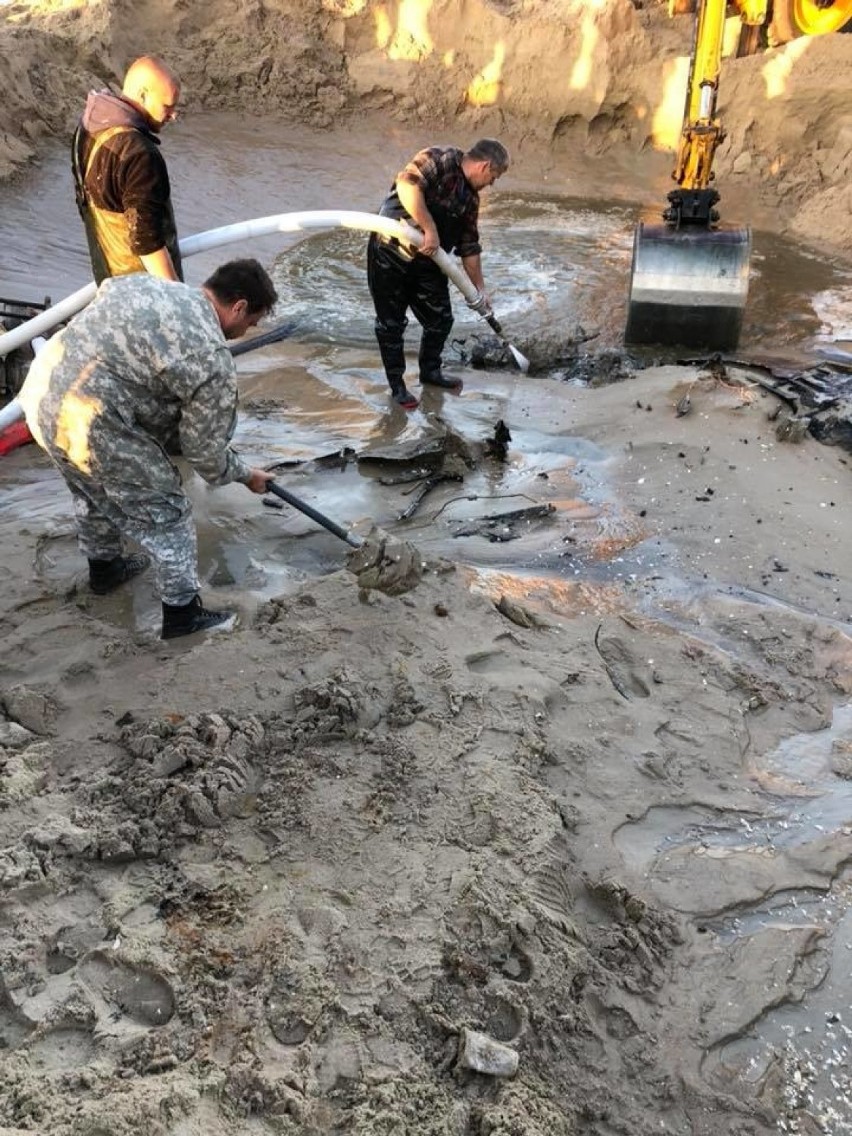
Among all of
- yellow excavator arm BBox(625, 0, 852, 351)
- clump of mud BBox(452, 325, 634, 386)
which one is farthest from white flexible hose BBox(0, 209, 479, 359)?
yellow excavator arm BBox(625, 0, 852, 351)

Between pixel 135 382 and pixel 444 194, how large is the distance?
2955 mm

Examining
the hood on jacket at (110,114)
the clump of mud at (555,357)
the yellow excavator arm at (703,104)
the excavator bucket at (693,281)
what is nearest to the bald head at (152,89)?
the hood on jacket at (110,114)

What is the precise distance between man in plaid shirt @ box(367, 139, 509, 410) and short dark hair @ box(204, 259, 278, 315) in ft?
7.64

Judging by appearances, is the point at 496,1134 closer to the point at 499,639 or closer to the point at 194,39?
the point at 499,639

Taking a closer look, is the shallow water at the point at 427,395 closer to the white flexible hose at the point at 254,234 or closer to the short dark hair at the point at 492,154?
the white flexible hose at the point at 254,234

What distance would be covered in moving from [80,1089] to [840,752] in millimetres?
2465

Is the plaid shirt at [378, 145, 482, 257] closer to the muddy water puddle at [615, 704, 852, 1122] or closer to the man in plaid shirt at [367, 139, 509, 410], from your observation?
the man in plaid shirt at [367, 139, 509, 410]

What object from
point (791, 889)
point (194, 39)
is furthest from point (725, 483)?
point (194, 39)

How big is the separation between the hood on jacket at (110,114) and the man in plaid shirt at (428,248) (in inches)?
66.2

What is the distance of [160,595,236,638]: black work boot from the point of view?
3.37m

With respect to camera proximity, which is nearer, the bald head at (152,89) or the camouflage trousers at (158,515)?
the camouflage trousers at (158,515)

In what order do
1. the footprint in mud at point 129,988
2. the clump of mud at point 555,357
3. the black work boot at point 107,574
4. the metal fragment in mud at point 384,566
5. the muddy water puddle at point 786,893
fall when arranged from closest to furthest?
the footprint in mud at point 129,988, the muddy water puddle at point 786,893, the metal fragment in mud at point 384,566, the black work boot at point 107,574, the clump of mud at point 555,357

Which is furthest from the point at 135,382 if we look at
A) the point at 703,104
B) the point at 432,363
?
the point at 703,104

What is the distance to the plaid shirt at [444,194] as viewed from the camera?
5.14m
